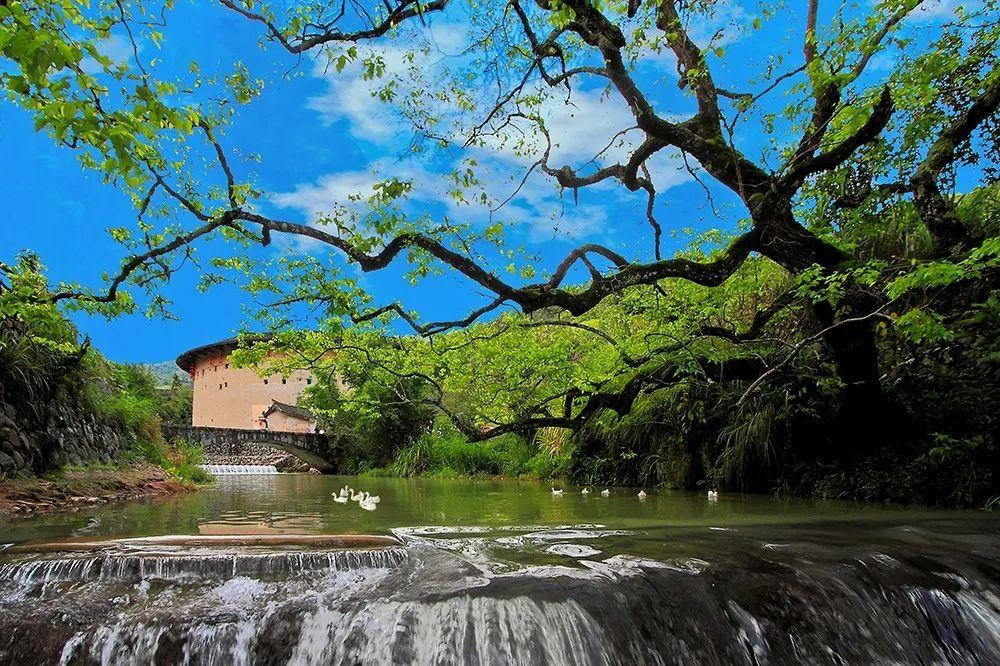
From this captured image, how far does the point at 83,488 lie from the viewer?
28.0ft

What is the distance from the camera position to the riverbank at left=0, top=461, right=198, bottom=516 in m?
7.27

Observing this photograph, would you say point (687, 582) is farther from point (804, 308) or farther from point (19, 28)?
point (804, 308)

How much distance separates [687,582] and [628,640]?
2.09 ft

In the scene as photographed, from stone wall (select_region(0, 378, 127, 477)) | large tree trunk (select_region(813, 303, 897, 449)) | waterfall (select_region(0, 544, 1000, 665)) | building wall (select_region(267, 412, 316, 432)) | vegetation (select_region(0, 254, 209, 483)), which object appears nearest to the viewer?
waterfall (select_region(0, 544, 1000, 665))

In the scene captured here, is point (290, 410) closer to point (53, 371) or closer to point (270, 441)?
point (270, 441)

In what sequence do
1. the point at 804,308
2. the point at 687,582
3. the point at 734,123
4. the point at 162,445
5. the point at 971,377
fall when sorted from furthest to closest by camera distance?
1. the point at 162,445
2. the point at 804,308
3. the point at 971,377
4. the point at 734,123
5. the point at 687,582

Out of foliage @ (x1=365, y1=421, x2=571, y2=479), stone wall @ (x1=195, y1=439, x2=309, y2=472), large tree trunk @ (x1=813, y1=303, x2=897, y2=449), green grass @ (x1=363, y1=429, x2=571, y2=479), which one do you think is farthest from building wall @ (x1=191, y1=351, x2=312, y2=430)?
large tree trunk @ (x1=813, y1=303, x2=897, y2=449)

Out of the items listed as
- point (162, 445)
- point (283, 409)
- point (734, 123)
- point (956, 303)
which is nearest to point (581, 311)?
point (734, 123)

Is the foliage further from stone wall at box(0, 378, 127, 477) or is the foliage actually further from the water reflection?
stone wall at box(0, 378, 127, 477)

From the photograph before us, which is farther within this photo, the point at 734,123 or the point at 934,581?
the point at 734,123

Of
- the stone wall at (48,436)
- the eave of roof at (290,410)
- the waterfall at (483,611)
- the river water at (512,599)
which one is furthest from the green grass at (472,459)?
the eave of roof at (290,410)

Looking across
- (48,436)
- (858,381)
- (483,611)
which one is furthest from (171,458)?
(858,381)

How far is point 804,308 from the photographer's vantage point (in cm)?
1000

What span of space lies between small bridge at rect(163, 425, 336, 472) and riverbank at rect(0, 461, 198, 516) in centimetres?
1647
